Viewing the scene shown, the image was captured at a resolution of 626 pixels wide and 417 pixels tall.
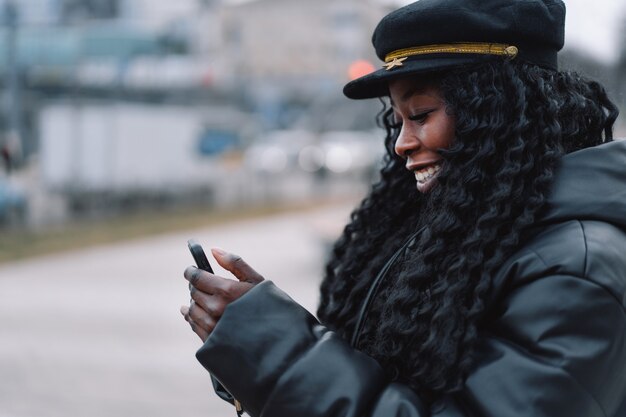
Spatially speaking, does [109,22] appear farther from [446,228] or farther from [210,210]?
[446,228]

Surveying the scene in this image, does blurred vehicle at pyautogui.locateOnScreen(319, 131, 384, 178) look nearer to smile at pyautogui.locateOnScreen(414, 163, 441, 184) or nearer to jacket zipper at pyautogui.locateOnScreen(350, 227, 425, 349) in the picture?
jacket zipper at pyautogui.locateOnScreen(350, 227, 425, 349)

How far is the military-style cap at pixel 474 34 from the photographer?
1.72 m

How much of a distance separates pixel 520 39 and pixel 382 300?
1.81 ft

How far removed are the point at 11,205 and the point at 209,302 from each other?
1613 cm

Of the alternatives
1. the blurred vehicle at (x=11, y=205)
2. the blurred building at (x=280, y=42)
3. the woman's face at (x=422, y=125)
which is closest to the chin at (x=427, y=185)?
the woman's face at (x=422, y=125)

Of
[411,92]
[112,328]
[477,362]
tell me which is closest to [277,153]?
[112,328]

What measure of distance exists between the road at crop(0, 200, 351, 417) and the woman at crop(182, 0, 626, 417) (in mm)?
4458

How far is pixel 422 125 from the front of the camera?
1.78m

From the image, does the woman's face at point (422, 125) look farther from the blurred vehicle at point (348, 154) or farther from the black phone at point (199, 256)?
the blurred vehicle at point (348, 154)

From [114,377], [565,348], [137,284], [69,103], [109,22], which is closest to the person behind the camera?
[565,348]

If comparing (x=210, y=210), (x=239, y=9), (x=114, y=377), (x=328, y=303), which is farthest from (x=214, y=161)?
(x=239, y=9)

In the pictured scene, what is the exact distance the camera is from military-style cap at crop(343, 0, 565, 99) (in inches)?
67.6

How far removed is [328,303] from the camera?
2.20 metres

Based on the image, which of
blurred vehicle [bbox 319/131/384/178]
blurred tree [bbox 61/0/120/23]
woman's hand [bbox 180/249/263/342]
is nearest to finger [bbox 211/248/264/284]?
woman's hand [bbox 180/249/263/342]
